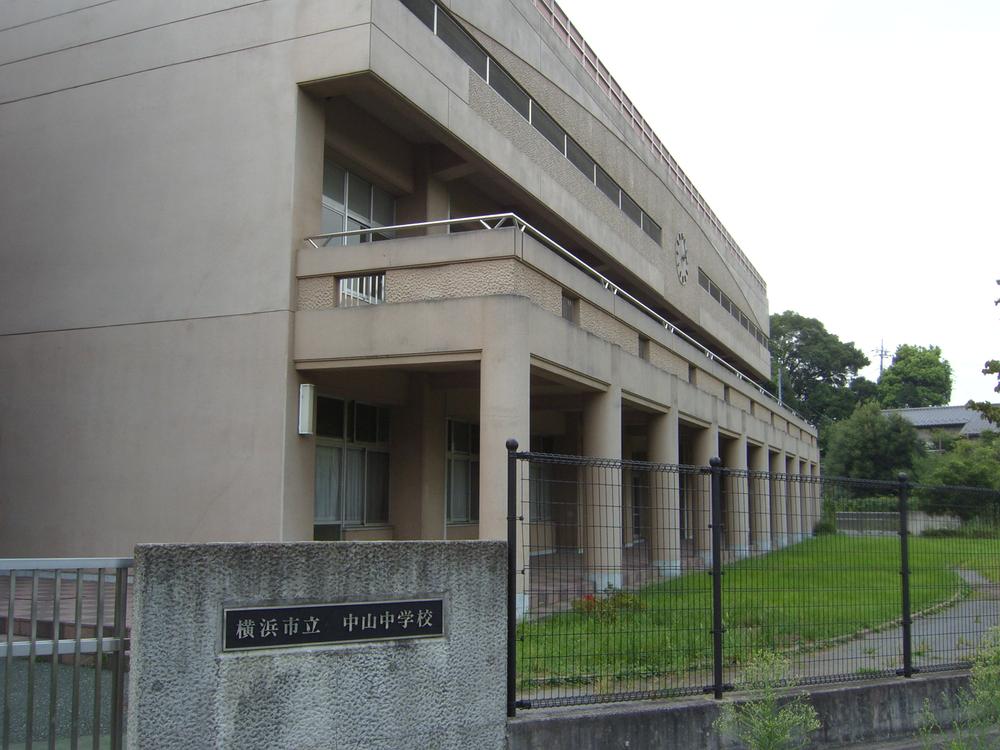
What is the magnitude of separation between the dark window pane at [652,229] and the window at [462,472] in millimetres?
9390

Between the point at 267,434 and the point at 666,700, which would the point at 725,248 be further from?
the point at 666,700

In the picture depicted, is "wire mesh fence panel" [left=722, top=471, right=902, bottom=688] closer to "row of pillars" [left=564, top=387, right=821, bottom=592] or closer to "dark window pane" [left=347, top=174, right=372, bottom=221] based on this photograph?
"row of pillars" [left=564, top=387, right=821, bottom=592]

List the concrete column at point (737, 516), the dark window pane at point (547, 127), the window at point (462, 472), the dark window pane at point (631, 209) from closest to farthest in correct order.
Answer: the concrete column at point (737, 516), the window at point (462, 472), the dark window pane at point (547, 127), the dark window pane at point (631, 209)

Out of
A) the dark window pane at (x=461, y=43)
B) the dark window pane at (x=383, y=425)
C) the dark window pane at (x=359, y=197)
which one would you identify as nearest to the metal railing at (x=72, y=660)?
the dark window pane at (x=383, y=425)

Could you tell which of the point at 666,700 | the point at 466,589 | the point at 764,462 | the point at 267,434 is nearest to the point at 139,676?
the point at 466,589

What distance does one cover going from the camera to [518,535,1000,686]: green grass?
7066 mm

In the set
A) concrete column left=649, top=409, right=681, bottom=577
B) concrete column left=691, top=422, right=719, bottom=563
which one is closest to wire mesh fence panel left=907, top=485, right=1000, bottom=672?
concrete column left=691, top=422, right=719, bottom=563

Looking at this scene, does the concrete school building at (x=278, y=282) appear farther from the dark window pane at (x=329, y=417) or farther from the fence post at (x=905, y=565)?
the fence post at (x=905, y=565)

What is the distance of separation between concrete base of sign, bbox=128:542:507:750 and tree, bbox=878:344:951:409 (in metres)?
95.4

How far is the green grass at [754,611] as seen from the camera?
707 cm

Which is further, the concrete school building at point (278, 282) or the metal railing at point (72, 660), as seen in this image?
the concrete school building at point (278, 282)

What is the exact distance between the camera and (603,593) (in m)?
6.92

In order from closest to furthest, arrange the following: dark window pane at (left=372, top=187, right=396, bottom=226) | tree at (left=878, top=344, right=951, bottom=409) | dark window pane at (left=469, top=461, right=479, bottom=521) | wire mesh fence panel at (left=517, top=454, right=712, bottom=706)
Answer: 1. wire mesh fence panel at (left=517, top=454, right=712, bottom=706)
2. dark window pane at (left=372, top=187, right=396, bottom=226)
3. dark window pane at (left=469, top=461, right=479, bottom=521)
4. tree at (left=878, top=344, right=951, bottom=409)

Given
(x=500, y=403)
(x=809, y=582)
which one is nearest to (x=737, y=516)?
(x=809, y=582)
